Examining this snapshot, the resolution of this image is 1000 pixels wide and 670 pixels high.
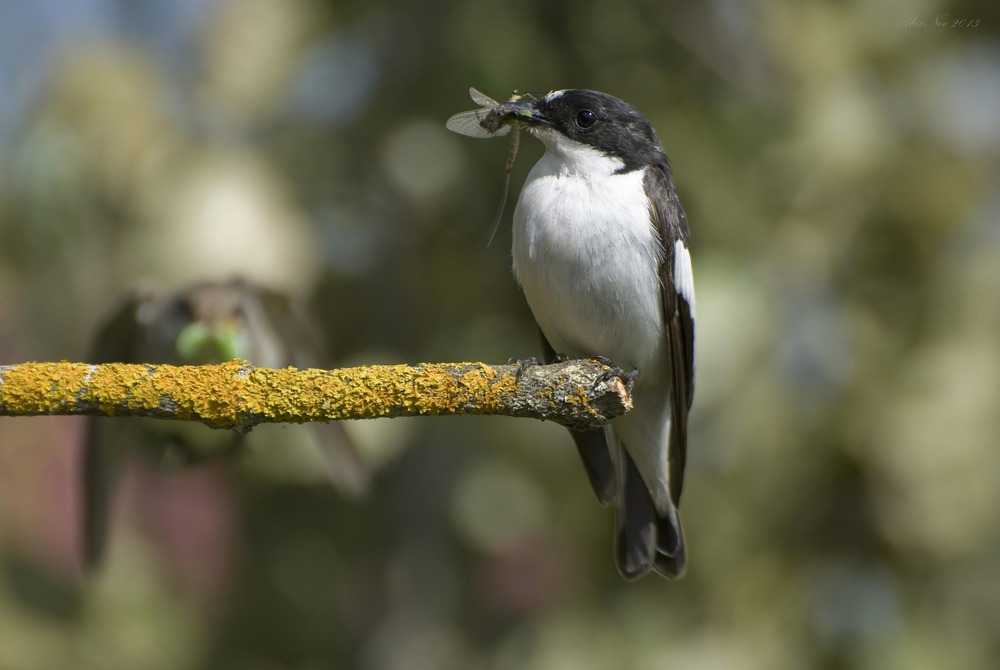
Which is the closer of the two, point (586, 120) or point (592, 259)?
point (592, 259)

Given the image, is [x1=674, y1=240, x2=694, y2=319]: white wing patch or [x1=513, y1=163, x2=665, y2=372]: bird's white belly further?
[x1=674, y1=240, x2=694, y2=319]: white wing patch

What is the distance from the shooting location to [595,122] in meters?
3.34

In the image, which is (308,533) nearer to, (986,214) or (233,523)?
(233,523)

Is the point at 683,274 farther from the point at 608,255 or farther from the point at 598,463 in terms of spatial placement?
the point at 598,463

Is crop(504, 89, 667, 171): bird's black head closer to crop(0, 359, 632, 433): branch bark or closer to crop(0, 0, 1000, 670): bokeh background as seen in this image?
crop(0, 0, 1000, 670): bokeh background

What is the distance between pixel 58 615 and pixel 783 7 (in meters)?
3.74

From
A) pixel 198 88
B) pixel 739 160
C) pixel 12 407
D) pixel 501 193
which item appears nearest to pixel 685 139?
pixel 739 160

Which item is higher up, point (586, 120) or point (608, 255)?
point (586, 120)

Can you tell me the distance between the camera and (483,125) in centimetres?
317

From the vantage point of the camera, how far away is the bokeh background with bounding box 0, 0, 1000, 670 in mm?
4027

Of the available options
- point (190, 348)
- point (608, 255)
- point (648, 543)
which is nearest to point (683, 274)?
point (608, 255)

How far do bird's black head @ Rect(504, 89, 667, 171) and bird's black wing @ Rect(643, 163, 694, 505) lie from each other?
0.08 m

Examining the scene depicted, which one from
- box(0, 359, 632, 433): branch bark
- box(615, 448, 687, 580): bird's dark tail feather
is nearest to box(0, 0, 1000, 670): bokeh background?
box(615, 448, 687, 580): bird's dark tail feather

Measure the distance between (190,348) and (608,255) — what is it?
1226mm
